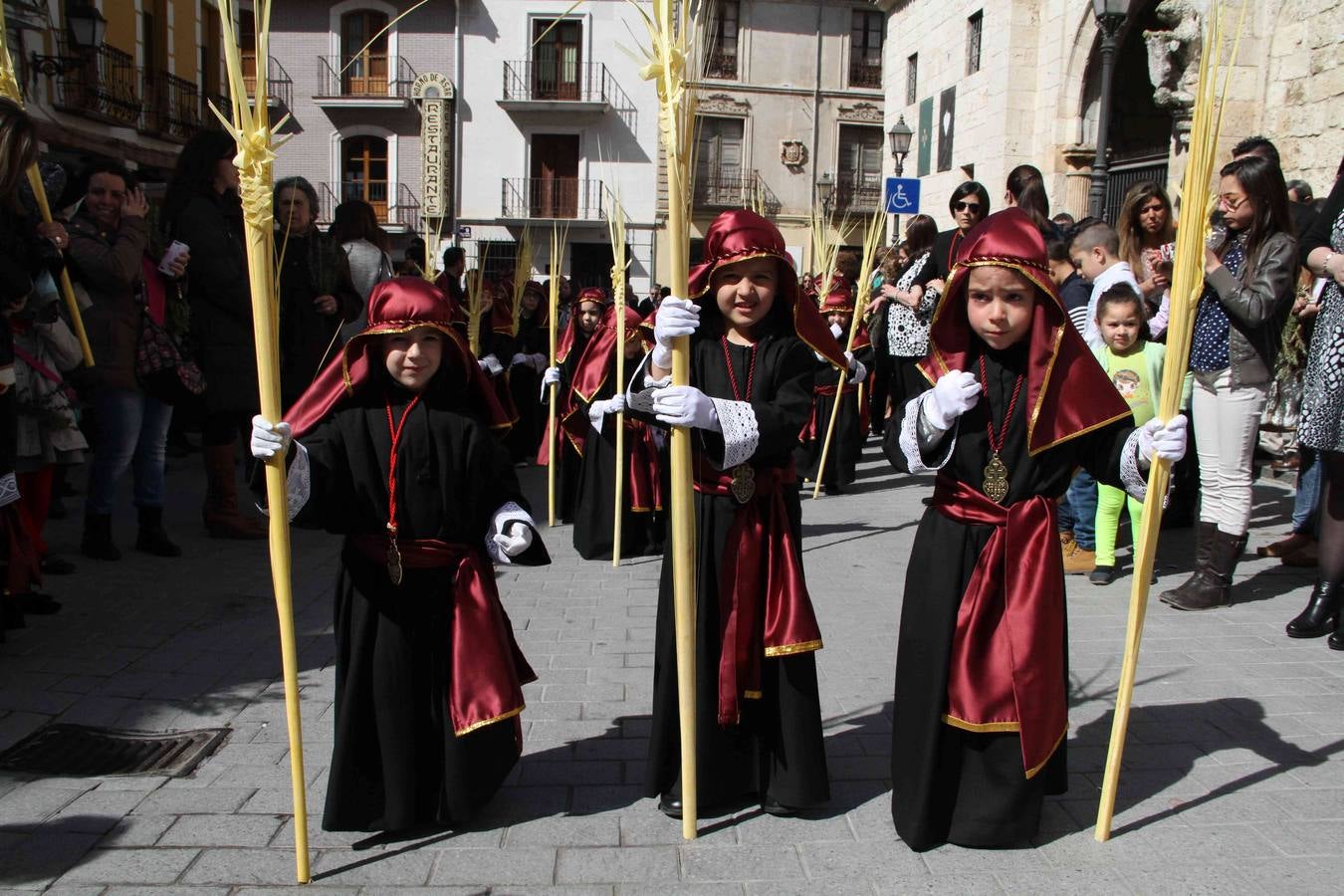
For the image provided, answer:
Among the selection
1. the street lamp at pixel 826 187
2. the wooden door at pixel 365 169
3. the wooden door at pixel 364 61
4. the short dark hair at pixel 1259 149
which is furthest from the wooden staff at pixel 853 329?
the wooden door at pixel 364 61

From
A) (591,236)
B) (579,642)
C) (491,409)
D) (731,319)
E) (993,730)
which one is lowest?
(579,642)

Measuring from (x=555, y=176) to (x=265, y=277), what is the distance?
102 ft

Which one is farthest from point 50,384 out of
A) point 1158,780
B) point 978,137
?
point 978,137

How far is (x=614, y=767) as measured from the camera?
12.4ft

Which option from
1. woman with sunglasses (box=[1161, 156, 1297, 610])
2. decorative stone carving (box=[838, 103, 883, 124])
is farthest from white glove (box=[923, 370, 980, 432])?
decorative stone carving (box=[838, 103, 883, 124])

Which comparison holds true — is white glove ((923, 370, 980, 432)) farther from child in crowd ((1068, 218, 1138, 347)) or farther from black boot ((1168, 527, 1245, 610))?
child in crowd ((1068, 218, 1138, 347))

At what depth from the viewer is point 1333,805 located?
3.48 meters

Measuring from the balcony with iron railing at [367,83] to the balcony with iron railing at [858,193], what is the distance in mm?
13471

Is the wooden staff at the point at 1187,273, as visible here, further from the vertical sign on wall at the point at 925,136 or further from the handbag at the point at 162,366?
the vertical sign on wall at the point at 925,136

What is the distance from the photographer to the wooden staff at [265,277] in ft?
8.72

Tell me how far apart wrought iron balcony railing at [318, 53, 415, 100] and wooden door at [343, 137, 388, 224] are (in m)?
1.39

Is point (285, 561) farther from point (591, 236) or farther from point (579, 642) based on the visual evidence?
point (591, 236)

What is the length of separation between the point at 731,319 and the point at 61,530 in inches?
222

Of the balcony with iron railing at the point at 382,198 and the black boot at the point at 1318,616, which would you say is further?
the balcony with iron railing at the point at 382,198
